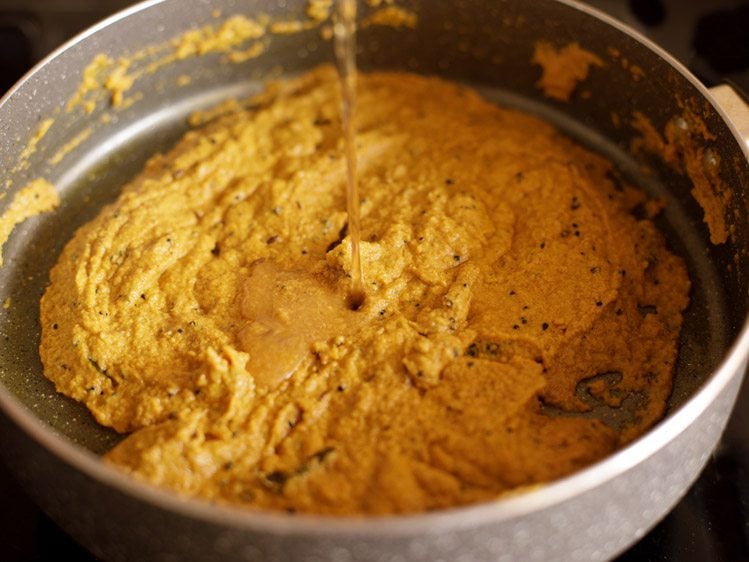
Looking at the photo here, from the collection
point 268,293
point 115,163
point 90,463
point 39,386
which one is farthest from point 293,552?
point 115,163

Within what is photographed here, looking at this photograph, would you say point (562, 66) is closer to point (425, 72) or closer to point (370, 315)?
point (425, 72)

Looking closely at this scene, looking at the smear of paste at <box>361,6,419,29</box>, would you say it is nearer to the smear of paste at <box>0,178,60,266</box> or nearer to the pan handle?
the pan handle

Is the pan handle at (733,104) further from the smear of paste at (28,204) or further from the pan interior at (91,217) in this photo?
the smear of paste at (28,204)

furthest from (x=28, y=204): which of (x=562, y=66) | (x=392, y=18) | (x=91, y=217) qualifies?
(x=562, y=66)

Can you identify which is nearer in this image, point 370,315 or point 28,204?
point 370,315

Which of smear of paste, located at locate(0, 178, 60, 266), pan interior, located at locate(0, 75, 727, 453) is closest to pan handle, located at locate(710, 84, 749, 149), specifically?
pan interior, located at locate(0, 75, 727, 453)

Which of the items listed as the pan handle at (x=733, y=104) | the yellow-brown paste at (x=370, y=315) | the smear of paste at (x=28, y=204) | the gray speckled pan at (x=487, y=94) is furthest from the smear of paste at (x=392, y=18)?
the smear of paste at (x=28, y=204)
